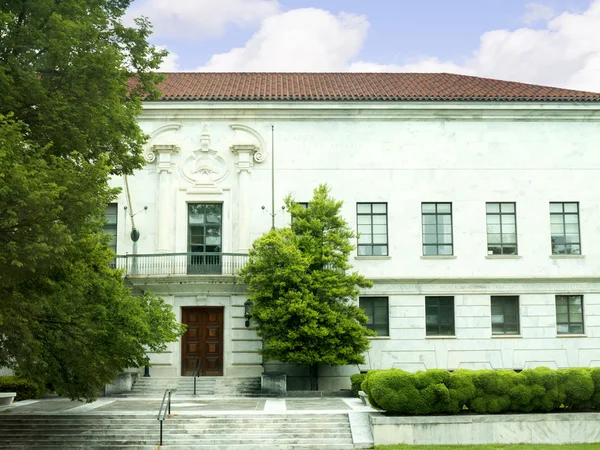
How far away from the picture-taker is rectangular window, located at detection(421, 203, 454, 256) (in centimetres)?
3062

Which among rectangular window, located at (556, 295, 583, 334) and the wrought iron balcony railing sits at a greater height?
the wrought iron balcony railing

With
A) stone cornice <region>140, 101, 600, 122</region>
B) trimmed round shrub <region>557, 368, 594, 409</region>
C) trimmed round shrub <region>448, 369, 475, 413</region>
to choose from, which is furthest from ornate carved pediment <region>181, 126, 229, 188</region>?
trimmed round shrub <region>557, 368, 594, 409</region>

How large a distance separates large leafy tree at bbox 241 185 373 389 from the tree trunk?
638 millimetres

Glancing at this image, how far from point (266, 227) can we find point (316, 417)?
1122 centimetres

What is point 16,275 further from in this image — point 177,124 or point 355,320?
point 177,124

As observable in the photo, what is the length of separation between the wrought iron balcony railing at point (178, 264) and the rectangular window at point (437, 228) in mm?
7434

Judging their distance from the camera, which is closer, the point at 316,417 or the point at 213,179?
the point at 316,417

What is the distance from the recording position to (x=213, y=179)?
30.7 m

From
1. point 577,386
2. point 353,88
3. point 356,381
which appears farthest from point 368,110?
point 577,386

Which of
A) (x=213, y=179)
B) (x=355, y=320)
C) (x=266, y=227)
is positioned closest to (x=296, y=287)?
(x=355, y=320)

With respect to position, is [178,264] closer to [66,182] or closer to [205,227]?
[205,227]

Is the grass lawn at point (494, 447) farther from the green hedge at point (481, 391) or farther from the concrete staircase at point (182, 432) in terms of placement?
the concrete staircase at point (182, 432)

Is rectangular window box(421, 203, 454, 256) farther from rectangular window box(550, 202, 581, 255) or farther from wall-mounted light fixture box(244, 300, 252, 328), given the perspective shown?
wall-mounted light fixture box(244, 300, 252, 328)

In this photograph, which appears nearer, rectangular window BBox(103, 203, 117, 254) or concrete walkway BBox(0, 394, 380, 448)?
concrete walkway BBox(0, 394, 380, 448)
